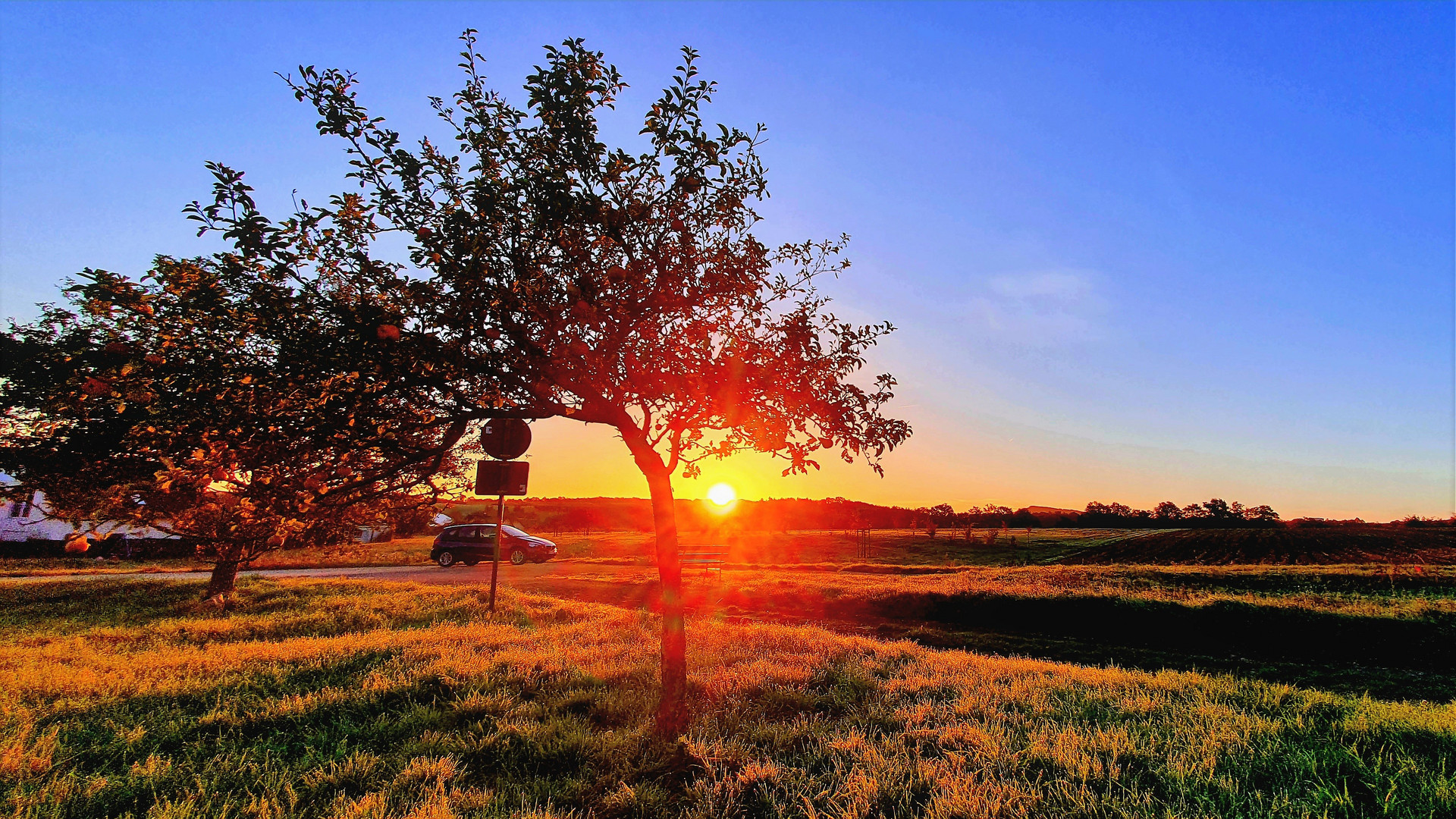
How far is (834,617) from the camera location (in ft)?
58.0

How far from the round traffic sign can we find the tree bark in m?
5.20

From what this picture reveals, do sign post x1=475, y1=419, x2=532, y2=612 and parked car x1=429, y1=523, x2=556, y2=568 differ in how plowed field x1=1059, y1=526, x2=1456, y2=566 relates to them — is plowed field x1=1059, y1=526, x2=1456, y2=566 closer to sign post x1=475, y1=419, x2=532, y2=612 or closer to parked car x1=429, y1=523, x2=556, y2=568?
parked car x1=429, y1=523, x2=556, y2=568

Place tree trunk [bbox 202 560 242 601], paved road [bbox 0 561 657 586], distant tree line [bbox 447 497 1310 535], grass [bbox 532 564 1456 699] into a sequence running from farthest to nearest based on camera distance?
distant tree line [bbox 447 497 1310 535] < paved road [bbox 0 561 657 586] < tree trunk [bbox 202 560 242 601] < grass [bbox 532 564 1456 699]

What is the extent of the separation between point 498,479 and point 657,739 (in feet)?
27.4

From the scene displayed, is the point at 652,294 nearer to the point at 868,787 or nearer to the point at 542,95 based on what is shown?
the point at 542,95

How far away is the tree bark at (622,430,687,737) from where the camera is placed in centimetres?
641

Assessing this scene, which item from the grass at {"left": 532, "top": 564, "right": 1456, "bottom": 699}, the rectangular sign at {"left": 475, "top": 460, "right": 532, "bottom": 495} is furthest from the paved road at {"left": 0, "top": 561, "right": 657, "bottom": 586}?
the rectangular sign at {"left": 475, "top": 460, "right": 532, "bottom": 495}

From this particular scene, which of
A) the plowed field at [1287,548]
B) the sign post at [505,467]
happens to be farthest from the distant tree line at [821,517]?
the sign post at [505,467]

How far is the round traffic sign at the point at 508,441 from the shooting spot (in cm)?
1135

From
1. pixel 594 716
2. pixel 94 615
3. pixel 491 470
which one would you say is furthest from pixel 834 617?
pixel 94 615

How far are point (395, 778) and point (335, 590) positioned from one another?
1578 cm

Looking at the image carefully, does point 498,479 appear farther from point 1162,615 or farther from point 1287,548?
point 1287,548

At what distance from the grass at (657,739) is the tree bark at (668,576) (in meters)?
0.41

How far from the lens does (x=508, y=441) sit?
40.1 ft
